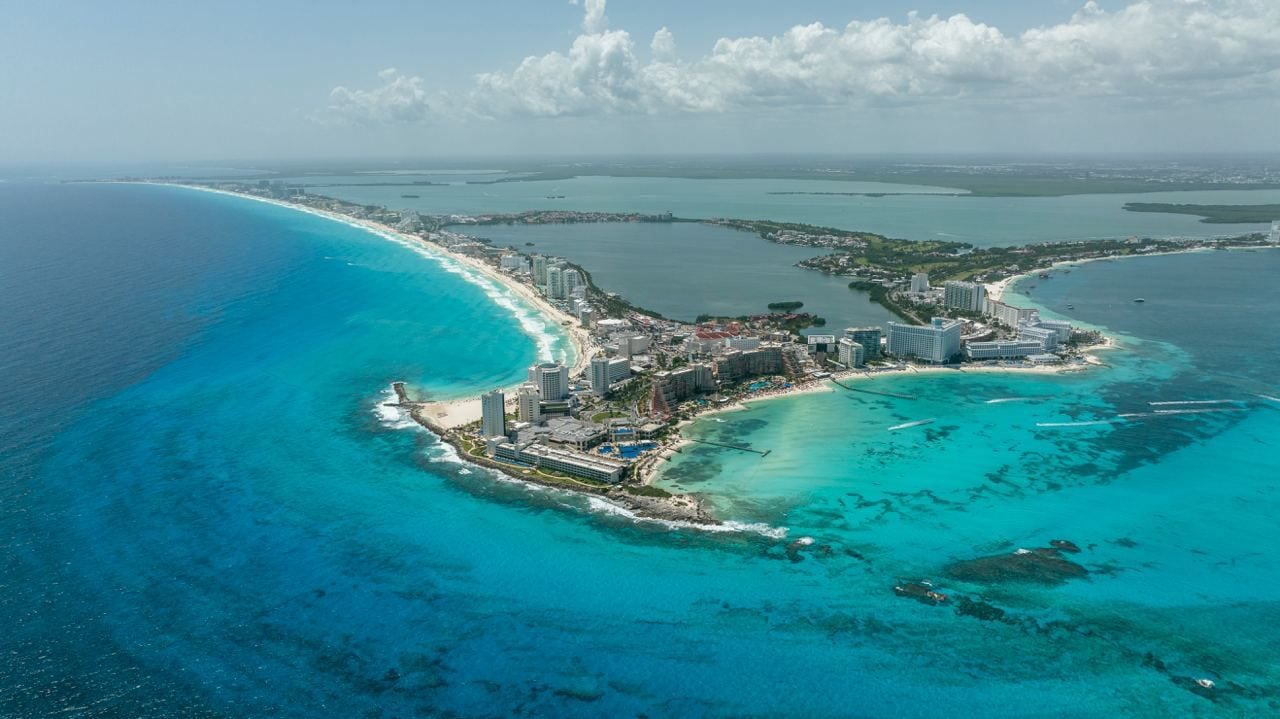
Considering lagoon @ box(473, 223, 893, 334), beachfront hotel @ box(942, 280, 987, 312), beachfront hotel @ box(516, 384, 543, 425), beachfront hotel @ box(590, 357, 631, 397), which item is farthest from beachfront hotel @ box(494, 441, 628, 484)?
beachfront hotel @ box(942, 280, 987, 312)

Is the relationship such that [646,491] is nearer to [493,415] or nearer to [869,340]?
[493,415]

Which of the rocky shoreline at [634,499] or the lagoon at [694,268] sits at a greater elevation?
the lagoon at [694,268]

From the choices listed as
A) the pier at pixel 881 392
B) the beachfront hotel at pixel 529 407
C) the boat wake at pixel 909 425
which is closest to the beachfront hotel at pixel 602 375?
the beachfront hotel at pixel 529 407

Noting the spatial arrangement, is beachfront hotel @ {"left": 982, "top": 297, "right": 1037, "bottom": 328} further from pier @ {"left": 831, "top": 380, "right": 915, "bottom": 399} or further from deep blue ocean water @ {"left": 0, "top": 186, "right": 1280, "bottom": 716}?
pier @ {"left": 831, "top": 380, "right": 915, "bottom": 399}

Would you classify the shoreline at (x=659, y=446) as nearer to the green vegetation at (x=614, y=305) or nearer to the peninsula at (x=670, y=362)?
the peninsula at (x=670, y=362)

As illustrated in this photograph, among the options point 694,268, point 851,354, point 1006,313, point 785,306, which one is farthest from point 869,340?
point 694,268

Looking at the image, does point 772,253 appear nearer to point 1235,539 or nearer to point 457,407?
point 457,407
